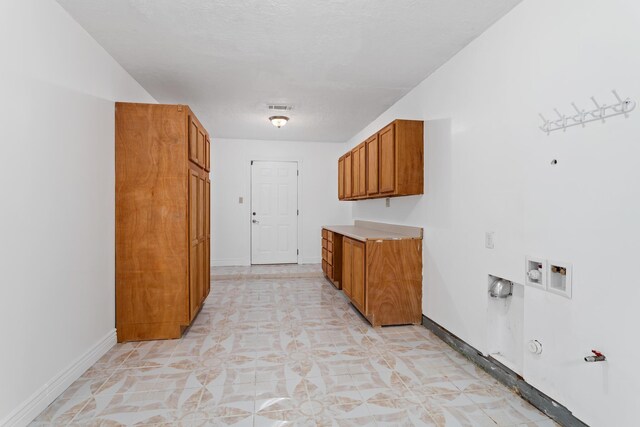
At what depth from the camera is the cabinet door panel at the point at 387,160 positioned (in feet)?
10.8

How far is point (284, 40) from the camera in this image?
8.38ft

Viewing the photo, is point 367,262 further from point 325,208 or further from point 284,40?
point 325,208

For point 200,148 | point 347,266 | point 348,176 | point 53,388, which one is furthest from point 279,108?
point 53,388

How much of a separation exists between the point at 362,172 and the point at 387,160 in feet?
2.85

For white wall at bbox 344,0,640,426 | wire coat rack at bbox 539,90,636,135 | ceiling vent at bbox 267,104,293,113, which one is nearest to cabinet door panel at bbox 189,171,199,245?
ceiling vent at bbox 267,104,293,113

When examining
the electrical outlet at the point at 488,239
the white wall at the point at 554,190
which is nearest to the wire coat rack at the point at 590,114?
the white wall at the point at 554,190

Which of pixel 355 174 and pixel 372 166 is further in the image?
pixel 355 174

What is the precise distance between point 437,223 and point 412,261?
486mm

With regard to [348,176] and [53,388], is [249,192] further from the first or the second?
[53,388]

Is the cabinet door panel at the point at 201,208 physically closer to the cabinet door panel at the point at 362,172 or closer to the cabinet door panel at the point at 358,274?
the cabinet door panel at the point at 358,274

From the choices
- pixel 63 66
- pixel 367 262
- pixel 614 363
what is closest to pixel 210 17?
pixel 63 66

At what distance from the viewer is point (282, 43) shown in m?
2.60

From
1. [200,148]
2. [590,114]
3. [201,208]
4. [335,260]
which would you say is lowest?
[335,260]

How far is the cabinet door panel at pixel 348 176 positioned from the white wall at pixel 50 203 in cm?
307
